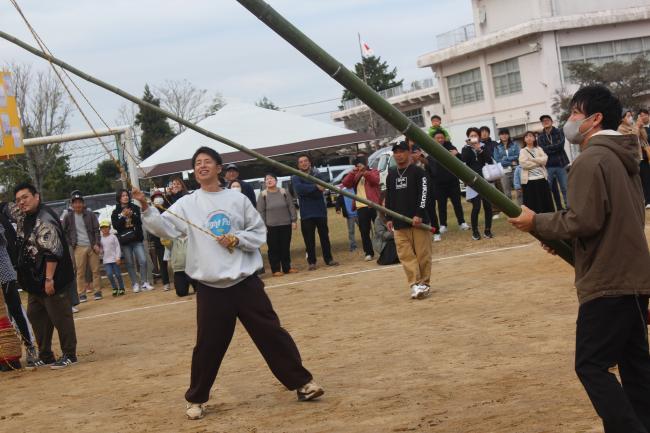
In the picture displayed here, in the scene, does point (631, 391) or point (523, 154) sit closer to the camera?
point (631, 391)

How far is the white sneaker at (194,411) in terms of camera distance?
6.75 meters

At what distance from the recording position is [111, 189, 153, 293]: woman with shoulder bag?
1678 cm

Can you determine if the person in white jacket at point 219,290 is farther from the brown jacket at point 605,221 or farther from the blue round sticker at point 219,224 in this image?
the brown jacket at point 605,221

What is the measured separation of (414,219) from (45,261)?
4499mm

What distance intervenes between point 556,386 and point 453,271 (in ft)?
23.7

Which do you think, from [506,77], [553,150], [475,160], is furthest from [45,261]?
[506,77]

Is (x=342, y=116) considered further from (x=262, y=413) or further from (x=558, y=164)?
(x=262, y=413)

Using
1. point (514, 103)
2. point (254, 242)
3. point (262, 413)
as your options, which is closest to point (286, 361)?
point (262, 413)

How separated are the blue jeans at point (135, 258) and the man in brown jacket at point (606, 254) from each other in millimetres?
13398

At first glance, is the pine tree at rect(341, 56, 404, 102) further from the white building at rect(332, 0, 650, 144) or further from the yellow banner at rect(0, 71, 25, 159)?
the yellow banner at rect(0, 71, 25, 159)

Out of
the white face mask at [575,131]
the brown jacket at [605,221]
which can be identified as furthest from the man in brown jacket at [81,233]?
the brown jacket at [605,221]

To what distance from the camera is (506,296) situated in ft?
35.4

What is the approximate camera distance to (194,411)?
6773 mm

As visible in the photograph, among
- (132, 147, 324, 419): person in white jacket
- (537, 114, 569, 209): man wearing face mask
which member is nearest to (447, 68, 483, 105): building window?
(537, 114, 569, 209): man wearing face mask
